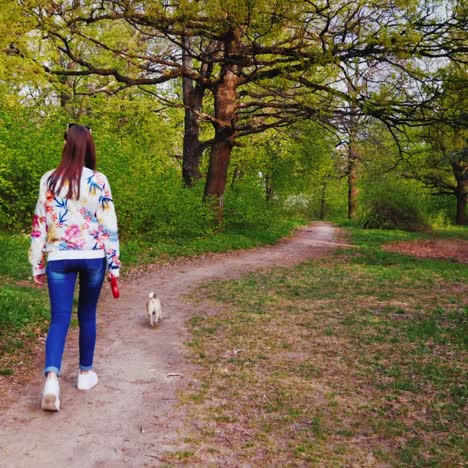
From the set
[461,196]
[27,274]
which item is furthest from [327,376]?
[461,196]

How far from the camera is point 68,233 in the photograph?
3553 millimetres

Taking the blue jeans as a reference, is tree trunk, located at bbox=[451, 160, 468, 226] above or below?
above

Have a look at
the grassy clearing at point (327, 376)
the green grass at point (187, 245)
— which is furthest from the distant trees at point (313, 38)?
the grassy clearing at point (327, 376)

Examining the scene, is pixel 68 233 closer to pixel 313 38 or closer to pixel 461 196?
pixel 313 38

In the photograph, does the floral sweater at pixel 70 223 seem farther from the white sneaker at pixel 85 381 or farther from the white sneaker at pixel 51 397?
the white sneaker at pixel 85 381

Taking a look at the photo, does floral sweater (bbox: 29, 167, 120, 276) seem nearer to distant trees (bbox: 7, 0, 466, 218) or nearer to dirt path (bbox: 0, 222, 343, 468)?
dirt path (bbox: 0, 222, 343, 468)

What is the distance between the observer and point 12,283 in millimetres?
7781

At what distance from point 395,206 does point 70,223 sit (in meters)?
24.5

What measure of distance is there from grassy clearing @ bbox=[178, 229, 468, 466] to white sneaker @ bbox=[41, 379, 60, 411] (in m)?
1.05

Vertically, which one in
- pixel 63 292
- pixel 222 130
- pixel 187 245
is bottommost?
pixel 187 245

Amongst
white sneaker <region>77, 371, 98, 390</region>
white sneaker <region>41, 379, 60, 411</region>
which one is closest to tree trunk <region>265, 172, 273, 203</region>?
white sneaker <region>77, 371, 98, 390</region>

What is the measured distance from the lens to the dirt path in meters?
3.06

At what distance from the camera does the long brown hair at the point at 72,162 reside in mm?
3553

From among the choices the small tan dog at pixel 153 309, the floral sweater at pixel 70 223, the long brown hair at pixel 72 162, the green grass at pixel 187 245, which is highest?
the long brown hair at pixel 72 162
